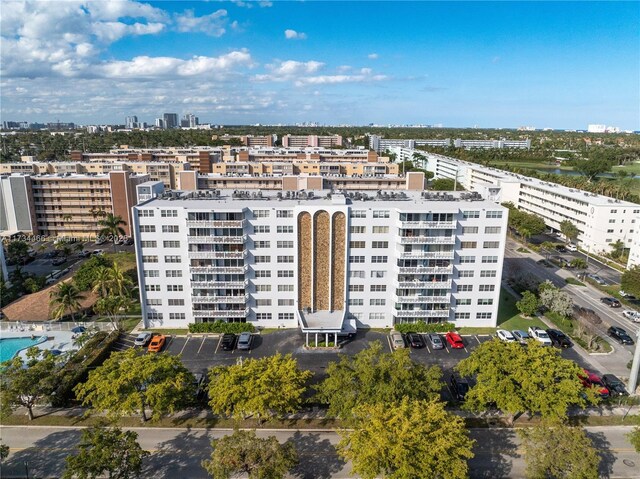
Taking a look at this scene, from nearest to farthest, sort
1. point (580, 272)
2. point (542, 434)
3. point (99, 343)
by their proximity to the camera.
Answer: point (542, 434)
point (99, 343)
point (580, 272)

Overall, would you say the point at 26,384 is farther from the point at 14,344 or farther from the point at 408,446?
the point at 408,446

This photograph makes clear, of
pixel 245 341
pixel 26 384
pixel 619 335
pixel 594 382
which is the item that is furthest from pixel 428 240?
pixel 26 384

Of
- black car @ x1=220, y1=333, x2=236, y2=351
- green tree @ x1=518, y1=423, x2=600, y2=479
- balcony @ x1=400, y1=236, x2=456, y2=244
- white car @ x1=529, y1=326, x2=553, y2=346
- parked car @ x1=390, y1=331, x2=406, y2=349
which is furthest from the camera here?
balcony @ x1=400, y1=236, x2=456, y2=244

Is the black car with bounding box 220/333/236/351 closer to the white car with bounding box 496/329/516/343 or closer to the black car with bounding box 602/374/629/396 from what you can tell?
the white car with bounding box 496/329/516/343

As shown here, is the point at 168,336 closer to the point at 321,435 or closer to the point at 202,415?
the point at 202,415

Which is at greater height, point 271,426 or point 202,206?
point 202,206

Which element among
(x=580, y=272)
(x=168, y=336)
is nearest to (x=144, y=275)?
(x=168, y=336)

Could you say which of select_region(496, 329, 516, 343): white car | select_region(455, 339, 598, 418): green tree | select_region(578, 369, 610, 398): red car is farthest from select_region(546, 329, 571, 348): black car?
select_region(455, 339, 598, 418): green tree
